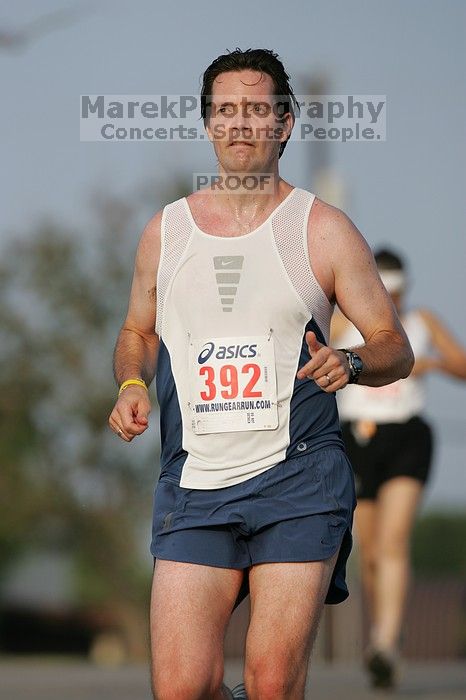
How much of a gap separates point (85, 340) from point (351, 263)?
22.6 meters

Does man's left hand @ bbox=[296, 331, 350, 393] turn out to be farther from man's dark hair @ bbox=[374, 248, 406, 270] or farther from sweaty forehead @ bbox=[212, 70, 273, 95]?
man's dark hair @ bbox=[374, 248, 406, 270]

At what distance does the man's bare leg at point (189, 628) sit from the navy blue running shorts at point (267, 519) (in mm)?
58

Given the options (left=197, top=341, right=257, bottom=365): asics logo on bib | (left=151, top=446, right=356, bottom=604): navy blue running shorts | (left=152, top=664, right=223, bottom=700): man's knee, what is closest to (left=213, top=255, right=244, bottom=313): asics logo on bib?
(left=197, top=341, right=257, bottom=365): asics logo on bib

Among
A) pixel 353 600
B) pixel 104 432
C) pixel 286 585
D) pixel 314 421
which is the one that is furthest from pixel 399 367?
pixel 104 432

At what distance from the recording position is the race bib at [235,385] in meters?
5.14

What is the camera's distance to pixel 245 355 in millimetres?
5137

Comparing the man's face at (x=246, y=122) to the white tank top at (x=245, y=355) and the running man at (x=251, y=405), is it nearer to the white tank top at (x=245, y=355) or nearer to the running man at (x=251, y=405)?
the running man at (x=251, y=405)

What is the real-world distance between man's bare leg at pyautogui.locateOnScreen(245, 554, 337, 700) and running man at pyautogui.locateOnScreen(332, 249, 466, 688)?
4775 millimetres

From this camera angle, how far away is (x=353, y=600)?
1473cm

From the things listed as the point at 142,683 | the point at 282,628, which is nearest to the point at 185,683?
the point at 282,628

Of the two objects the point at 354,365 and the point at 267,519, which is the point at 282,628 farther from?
the point at 354,365

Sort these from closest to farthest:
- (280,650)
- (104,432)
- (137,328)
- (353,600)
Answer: (280,650) → (137,328) → (353,600) → (104,432)

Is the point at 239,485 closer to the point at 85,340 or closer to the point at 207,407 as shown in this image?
the point at 207,407

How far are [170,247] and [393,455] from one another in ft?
16.0
